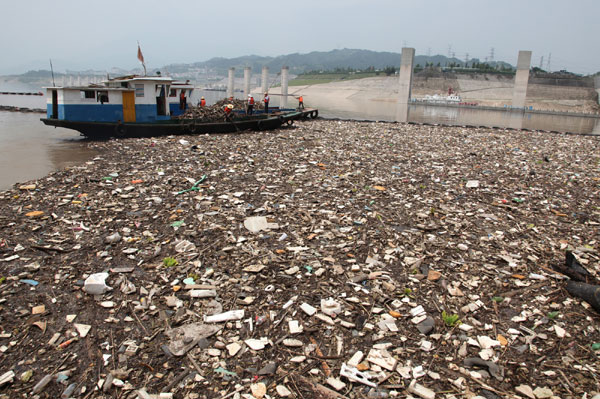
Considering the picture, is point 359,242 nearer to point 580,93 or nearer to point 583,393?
point 583,393

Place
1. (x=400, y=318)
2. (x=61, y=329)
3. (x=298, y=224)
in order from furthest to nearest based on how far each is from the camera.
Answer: (x=298, y=224) → (x=400, y=318) → (x=61, y=329)

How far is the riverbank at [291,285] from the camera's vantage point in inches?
130

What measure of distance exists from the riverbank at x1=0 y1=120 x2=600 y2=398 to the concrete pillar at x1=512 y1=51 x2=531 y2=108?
56782 mm

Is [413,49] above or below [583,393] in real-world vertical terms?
above

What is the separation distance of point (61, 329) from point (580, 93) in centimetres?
8443

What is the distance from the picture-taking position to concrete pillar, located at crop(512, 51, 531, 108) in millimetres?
55531

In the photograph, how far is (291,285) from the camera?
4512mm

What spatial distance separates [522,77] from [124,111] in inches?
2301

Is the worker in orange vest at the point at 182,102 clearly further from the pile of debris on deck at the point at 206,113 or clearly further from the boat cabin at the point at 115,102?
the boat cabin at the point at 115,102

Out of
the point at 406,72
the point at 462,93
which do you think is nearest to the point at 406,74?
the point at 406,72

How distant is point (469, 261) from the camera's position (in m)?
5.23

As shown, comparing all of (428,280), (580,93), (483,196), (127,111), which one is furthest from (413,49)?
(428,280)

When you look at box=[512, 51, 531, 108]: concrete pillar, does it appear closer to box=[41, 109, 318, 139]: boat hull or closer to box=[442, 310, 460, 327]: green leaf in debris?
box=[41, 109, 318, 139]: boat hull

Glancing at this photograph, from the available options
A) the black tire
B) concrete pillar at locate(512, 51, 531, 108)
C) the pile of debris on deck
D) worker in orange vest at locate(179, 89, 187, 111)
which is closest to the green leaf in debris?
the pile of debris on deck
